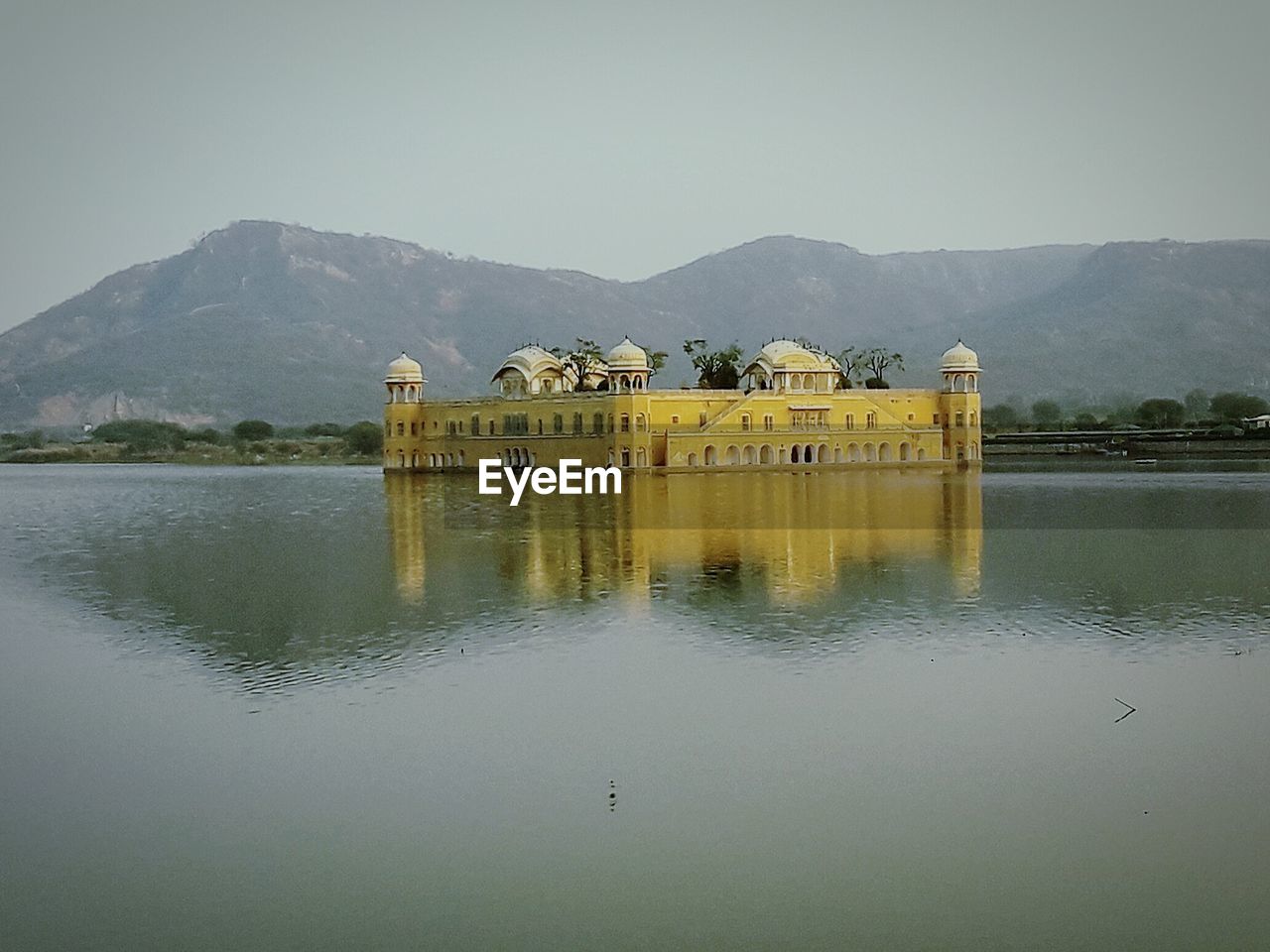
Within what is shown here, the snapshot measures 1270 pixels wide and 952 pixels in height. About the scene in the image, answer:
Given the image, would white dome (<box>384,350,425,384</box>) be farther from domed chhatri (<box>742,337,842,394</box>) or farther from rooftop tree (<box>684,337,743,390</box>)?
domed chhatri (<box>742,337,842,394</box>)

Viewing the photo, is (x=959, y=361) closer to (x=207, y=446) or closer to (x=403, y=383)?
(x=403, y=383)

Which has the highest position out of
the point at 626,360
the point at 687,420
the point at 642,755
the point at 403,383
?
the point at 626,360

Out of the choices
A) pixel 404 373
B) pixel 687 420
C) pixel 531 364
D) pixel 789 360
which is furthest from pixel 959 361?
pixel 404 373

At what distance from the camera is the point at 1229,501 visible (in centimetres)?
3188

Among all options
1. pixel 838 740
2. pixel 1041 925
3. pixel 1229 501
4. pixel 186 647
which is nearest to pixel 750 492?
pixel 1229 501

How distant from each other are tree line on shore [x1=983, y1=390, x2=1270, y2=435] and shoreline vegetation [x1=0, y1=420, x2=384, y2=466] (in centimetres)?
3693

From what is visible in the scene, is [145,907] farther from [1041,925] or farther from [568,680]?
[568,680]

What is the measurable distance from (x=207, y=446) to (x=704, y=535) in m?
82.9

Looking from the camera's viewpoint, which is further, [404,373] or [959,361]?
[404,373]

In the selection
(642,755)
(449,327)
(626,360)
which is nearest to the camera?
(642,755)

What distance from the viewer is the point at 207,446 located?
10256 cm

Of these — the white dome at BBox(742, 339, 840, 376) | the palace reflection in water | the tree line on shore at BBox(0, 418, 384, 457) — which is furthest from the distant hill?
the palace reflection in water

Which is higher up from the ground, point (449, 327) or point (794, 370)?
point (449, 327)

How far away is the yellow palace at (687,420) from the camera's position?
2131 inches
